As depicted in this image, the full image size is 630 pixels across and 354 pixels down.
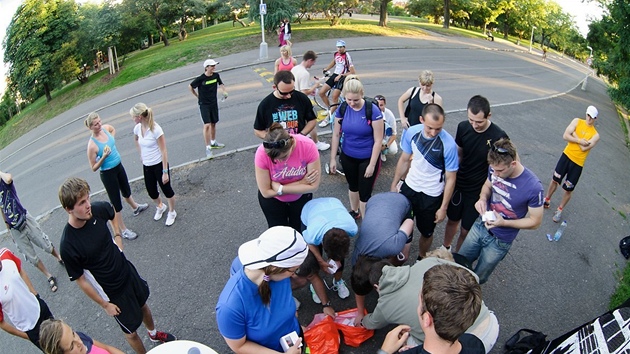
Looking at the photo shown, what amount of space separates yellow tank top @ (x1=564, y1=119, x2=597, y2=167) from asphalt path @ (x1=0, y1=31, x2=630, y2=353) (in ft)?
3.63

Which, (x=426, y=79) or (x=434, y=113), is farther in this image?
(x=426, y=79)

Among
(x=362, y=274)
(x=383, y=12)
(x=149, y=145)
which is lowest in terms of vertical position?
(x=362, y=274)

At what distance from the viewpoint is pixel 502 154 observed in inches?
138

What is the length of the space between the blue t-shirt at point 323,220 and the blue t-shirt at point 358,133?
108 cm

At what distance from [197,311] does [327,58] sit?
48.7 feet

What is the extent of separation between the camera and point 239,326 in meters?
2.45

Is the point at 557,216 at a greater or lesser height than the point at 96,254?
lesser

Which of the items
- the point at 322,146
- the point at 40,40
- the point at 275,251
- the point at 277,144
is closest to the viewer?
the point at 275,251

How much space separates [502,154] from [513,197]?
0.55m

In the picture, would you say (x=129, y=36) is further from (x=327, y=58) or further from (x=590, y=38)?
(x=590, y=38)

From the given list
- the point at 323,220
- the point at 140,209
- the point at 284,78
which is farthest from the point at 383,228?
the point at 140,209

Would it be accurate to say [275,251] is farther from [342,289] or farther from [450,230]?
[450,230]

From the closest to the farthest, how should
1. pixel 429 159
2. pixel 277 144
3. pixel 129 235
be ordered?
pixel 277 144, pixel 429 159, pixel 129 235

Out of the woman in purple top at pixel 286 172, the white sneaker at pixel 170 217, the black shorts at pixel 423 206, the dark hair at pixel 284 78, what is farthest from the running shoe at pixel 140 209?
the black shorts at pixel 423 206
